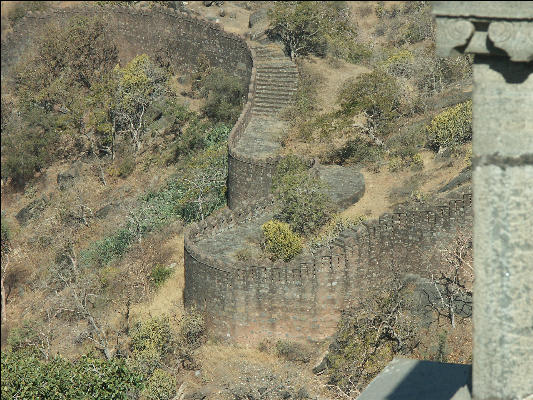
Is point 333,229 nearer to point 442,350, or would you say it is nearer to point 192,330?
point 192,330

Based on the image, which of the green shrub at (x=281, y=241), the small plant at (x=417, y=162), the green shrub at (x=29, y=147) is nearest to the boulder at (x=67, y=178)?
the green shrub at (x=29, y=147)

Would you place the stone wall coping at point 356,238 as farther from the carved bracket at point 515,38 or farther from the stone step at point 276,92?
the carved bracket at point 515,38

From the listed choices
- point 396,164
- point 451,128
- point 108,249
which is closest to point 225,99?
point 108,249

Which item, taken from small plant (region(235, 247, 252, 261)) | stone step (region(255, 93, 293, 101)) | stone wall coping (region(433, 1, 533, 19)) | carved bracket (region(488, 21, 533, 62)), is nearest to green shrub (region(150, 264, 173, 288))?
small plant (region(235, 247, 252, 261))

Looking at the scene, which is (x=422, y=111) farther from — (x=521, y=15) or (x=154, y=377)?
(x=521, y=15)

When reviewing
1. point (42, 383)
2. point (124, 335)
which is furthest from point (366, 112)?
point (42, 383)

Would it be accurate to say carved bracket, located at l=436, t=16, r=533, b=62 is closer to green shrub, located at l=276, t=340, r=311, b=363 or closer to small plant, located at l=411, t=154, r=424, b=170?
green shrub, located at l=276, t=340, r=311, b=363
